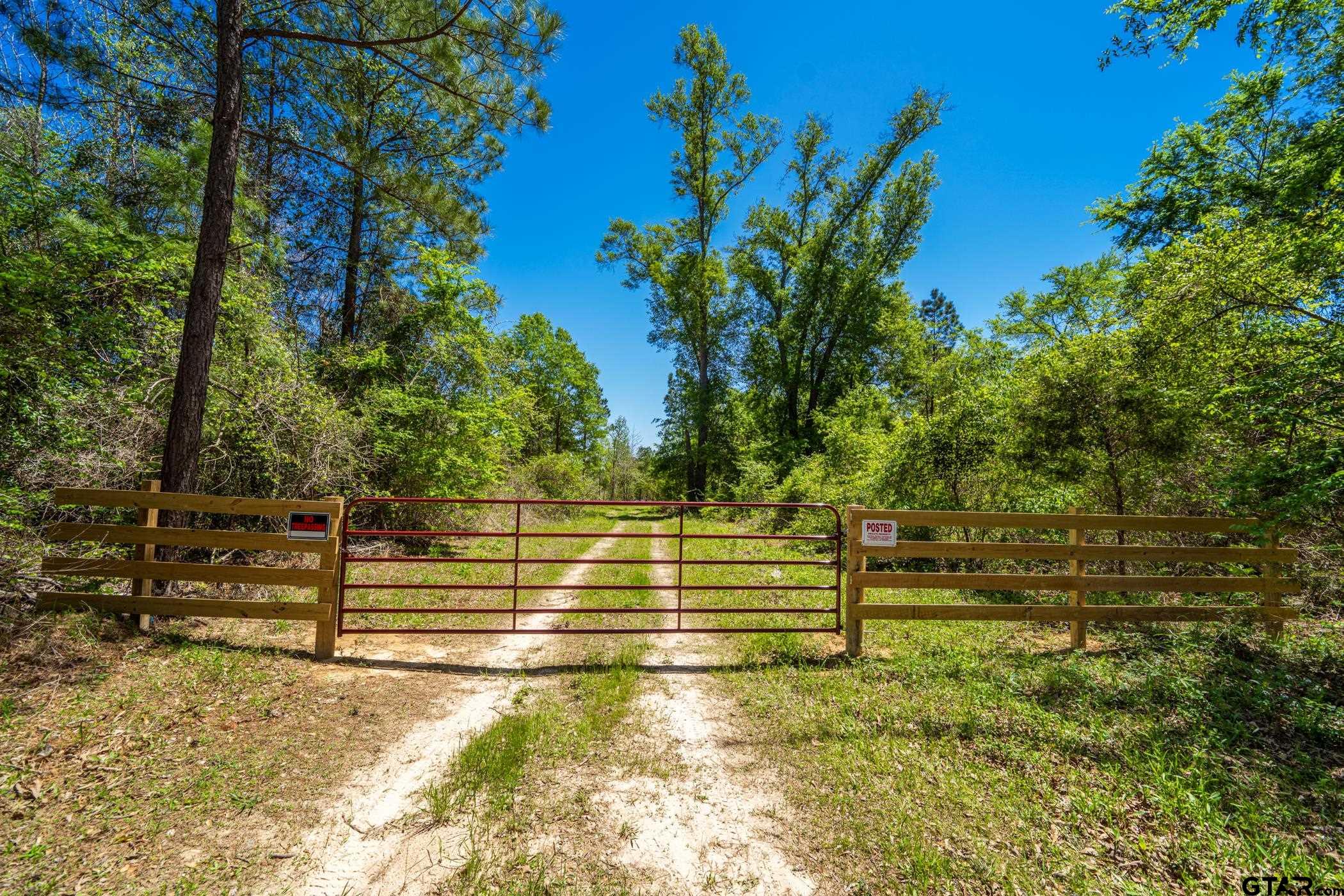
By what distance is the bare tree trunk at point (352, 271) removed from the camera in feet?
37.4

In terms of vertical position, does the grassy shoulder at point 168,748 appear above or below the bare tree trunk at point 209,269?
below

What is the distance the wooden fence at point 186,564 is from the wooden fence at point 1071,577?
5546 mm

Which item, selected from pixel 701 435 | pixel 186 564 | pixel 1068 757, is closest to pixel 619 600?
pixel 186 564

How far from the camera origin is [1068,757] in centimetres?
322

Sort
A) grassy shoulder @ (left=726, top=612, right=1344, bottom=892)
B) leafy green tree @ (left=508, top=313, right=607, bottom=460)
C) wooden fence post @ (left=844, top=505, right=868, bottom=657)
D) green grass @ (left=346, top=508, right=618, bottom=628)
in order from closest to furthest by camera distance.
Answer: grassy shoulder @ (left=726, top=612, right=1344, bottom=892) < wooden fence post @ (left=844, top=505, right=868, bottom=657) < green grass @ (left=346, top=508, right=618, bottom=628) < leafy green tree @ (left=508, top=313, right=607, bottom=460)

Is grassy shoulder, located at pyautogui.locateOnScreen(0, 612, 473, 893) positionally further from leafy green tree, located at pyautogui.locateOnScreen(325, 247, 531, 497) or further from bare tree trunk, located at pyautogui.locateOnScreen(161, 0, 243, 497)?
leafy green tree, located at pyautogui.locateOnScreen(325, 247, 531, 497)

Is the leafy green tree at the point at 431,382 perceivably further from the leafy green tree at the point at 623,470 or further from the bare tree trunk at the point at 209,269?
the leafy green tree at the point at 623,470

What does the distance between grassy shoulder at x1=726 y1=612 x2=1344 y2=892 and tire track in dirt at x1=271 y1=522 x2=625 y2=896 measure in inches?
83.8

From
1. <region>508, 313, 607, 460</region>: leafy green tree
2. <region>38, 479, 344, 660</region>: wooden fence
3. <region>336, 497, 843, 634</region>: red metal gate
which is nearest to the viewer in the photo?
<region>38, 479, 344, 660</region>: wooden fence

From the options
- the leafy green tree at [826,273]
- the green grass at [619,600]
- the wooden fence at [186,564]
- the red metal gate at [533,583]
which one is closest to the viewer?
the wooden fence at [186,564]

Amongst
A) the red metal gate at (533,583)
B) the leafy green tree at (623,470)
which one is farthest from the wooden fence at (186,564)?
the leafy green tree at (623,470)

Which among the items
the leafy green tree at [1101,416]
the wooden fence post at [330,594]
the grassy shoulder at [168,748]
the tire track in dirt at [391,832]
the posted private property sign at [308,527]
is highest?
the leafy green tree at [1101,416]

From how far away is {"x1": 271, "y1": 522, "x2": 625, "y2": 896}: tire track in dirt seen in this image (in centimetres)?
220

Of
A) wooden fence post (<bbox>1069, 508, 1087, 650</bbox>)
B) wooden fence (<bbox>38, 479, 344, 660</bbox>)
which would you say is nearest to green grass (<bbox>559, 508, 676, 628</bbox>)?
wooden fence (<bbox>38, 479, 344, 660</bbox>)
